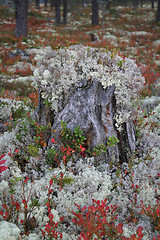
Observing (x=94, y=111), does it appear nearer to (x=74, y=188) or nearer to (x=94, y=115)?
(x=94, y=115)

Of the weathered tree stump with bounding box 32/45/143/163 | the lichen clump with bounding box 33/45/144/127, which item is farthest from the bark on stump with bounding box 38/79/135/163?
the lichen clump with bounding box 33/45/144/127

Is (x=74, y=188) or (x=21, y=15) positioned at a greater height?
(x=21, y=15)

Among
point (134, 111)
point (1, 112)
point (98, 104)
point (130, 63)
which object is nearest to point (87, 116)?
point (98, 104)

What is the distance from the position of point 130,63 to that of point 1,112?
354 cm

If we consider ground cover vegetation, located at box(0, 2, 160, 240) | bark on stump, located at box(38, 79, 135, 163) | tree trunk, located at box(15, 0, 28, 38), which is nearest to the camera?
ground cover vegetation, located at box(0, 2, 160, 240)

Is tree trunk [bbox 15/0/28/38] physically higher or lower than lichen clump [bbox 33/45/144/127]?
higher

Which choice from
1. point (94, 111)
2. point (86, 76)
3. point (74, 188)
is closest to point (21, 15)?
point (86, 76)

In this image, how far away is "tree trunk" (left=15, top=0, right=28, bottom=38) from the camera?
1348 centimetres

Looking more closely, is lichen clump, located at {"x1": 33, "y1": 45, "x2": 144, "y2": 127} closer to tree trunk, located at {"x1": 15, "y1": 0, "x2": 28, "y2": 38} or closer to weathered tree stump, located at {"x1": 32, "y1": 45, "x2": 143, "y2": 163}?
weathered tree stump, located at {"x1": 32, "y1": 45, "x2": 143, "y2": 163}

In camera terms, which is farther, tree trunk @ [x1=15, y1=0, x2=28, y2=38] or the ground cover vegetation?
tree trunk @ [x1=15, y1=0, x2=28, y2=38]

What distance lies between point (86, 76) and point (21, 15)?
13.2 metres

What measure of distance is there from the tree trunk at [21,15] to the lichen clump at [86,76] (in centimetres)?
1255

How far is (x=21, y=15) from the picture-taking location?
540 inches

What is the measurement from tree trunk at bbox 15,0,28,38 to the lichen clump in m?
12.6
